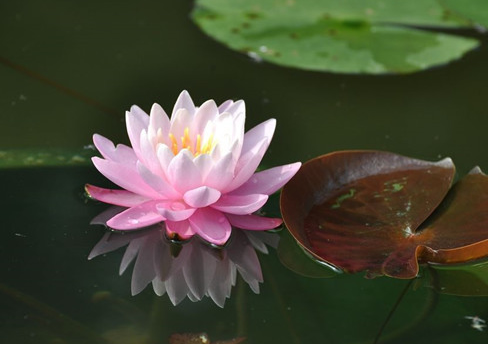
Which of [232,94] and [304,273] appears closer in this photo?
[304,273]

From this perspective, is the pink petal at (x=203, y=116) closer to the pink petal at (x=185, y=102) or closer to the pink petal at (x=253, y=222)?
the pink petal at (x=185, y=102)

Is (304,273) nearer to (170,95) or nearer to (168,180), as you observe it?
(168,180)

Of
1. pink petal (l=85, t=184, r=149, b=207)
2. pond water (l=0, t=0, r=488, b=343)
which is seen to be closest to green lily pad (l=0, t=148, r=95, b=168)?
pond water (l=0, t=0, r=488, b=343)

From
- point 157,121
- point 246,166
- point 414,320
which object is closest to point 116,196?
point 157,121

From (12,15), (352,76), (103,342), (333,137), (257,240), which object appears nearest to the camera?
(103,342)

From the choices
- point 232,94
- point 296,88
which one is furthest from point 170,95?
point 296,88

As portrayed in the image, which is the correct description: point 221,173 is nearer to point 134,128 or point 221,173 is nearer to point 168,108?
point 134,128

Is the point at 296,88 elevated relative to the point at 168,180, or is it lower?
lower
